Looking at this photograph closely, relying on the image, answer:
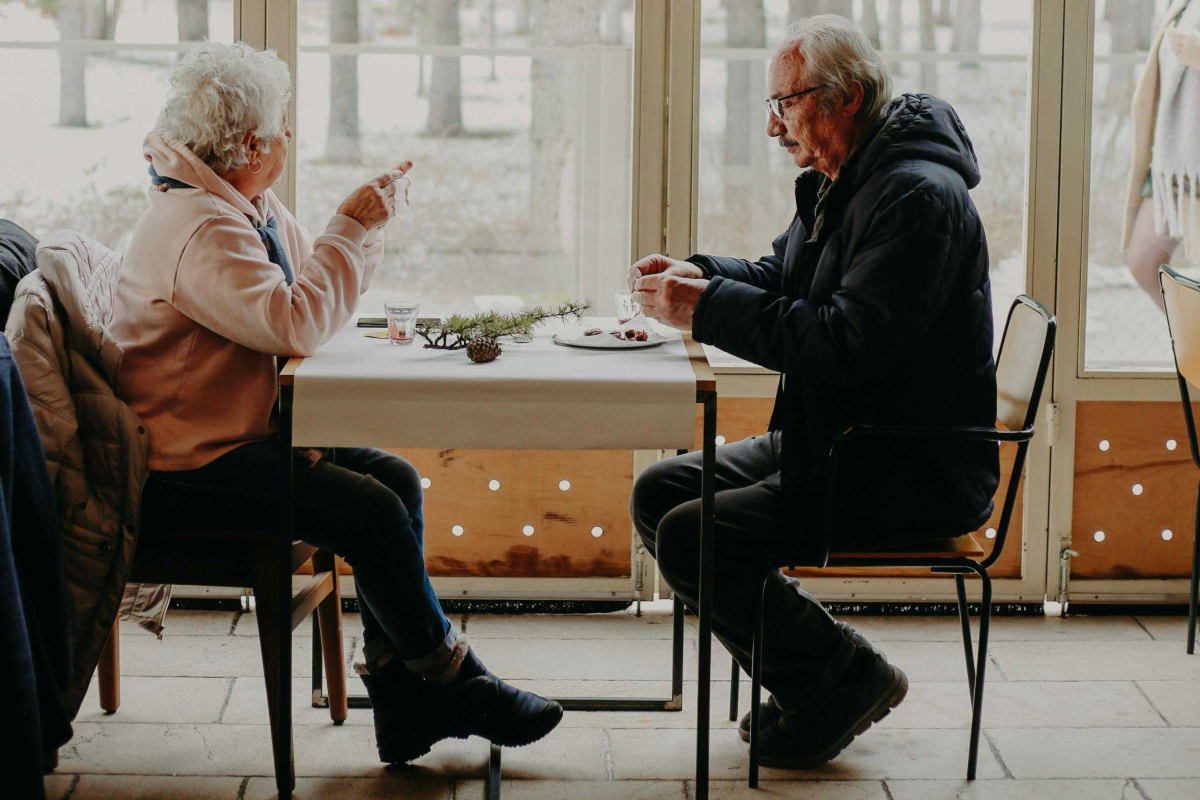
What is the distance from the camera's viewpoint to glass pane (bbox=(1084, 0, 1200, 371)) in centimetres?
306

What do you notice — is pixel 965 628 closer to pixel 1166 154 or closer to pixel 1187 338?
pixel 1187 338

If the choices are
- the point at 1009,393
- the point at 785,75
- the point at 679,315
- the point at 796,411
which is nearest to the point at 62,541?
the point at 679,315

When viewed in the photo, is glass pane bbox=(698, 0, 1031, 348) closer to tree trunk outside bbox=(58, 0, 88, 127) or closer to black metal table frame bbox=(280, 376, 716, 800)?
black metal table frame bbox=(280, 376, 716, 800)

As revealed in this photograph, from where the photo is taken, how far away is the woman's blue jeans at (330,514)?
2.14 meters

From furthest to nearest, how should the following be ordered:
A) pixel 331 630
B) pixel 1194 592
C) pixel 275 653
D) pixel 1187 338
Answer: pixel 1194 592 < pixel 1187 338 < pixel 331 630 < pixel 275 653

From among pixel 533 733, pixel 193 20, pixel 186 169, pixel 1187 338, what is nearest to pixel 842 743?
pixel 533 733

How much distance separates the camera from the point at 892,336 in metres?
2.08

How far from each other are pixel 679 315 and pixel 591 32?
111 cm

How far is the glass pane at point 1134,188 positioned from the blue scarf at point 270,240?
1.97 m

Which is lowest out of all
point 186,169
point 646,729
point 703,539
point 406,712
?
point 646,729

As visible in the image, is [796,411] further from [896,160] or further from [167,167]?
[167,167]

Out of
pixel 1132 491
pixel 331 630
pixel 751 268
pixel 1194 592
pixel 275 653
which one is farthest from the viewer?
pixel 1132 491

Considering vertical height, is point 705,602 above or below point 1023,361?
below

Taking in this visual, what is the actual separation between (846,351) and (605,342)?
460 mm
